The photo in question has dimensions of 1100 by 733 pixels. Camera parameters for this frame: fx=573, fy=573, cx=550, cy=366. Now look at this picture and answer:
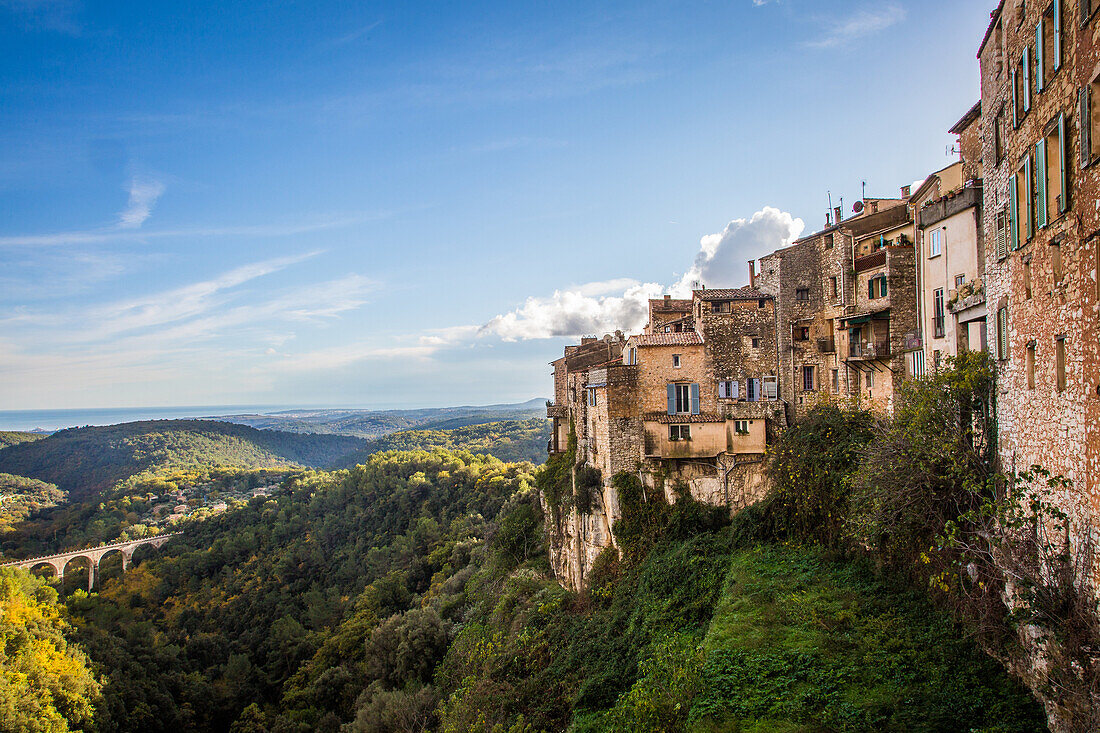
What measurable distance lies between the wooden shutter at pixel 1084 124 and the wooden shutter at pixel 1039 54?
1764 mm

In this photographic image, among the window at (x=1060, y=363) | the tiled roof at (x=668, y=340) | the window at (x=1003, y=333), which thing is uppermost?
the tiled roof at (x=668, y=340)

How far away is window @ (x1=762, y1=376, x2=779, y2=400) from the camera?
2555cm

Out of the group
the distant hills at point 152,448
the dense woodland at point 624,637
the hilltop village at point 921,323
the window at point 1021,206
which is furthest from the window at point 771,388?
the distant hills at point 152,448

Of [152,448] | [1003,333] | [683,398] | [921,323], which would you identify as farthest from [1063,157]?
[152,448]

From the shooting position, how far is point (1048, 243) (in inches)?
332

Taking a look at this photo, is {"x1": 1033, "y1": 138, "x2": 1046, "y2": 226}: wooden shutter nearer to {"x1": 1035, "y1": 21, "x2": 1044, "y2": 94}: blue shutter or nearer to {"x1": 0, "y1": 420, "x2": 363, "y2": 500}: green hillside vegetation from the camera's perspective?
{"x1": 1035, "y1": 21, "x2": 1044, "y2": 94}: blue shutter

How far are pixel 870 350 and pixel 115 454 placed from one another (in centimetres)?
19762

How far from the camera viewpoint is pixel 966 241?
16.8m

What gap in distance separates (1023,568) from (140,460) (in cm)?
19230

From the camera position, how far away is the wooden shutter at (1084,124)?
7141 mm

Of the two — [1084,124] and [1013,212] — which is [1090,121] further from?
[1013,212]

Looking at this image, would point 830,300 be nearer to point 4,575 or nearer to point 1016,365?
point 1016,365

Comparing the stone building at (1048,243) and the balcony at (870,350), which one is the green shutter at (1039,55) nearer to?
the stone building at (1048,243)

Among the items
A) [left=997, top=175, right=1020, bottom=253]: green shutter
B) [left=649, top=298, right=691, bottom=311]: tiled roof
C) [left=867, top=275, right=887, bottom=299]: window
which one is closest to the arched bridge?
[left=649, top=298, right=691, bottom=311]: tiled roof
